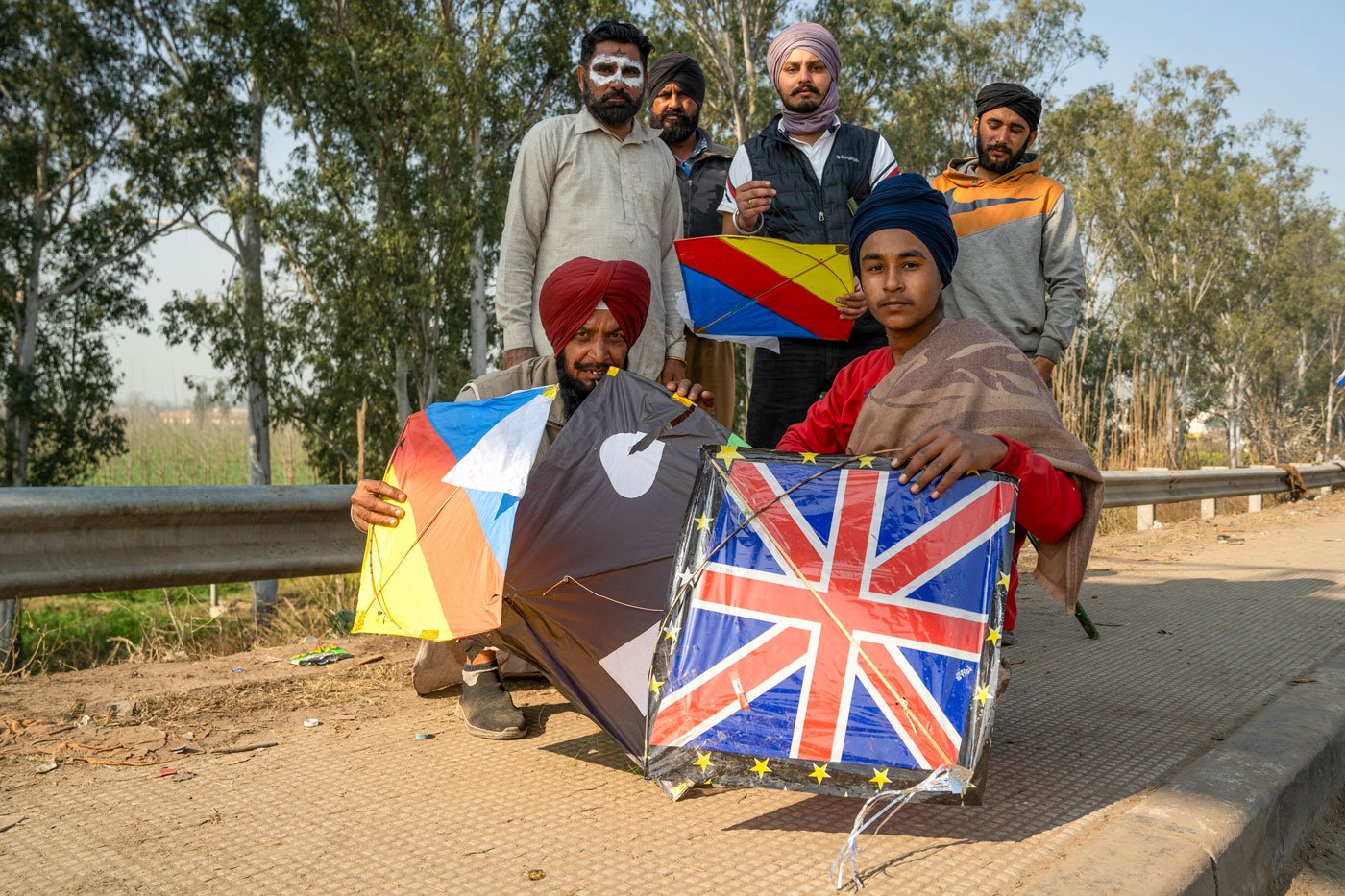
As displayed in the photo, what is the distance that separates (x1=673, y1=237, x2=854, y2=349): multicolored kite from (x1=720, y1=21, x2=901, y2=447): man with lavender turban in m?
0.13

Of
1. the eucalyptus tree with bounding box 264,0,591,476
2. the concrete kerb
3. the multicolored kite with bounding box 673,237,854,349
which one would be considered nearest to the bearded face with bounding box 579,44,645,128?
the multicolored kite with bounding box 673,237,854,349

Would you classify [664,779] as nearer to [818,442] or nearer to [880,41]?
[818,442]

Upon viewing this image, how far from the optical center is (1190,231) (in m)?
38.3

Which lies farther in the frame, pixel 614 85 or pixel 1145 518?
pixel 1145 518

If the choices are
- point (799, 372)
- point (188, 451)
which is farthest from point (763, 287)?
point (188, 451)

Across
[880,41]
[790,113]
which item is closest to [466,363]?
[880,41]

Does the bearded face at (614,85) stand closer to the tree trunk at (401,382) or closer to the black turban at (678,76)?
the black turban at (678,76)

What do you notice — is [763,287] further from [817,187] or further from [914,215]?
[914,215]

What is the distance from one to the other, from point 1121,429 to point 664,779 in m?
10.1

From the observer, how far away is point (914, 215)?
9.20ft

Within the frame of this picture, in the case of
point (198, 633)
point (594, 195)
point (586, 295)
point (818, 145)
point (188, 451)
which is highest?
point (818, 145)

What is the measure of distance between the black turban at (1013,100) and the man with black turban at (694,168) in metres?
1.19

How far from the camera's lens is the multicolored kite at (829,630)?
2111 mm

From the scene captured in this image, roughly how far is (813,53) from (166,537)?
299cm
